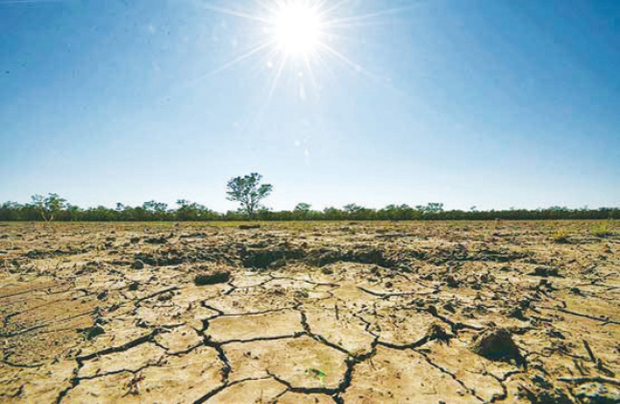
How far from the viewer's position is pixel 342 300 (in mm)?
2762

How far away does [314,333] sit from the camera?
2.10m

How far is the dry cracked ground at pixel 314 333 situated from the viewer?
1466mm

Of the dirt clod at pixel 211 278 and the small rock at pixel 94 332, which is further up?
the dirt clod at pixel 211 278

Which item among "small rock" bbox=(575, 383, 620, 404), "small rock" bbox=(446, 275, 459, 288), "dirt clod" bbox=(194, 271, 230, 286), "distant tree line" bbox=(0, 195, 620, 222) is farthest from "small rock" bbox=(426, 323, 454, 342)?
"distant tree line" bbox=(0, 195, 620, 222)

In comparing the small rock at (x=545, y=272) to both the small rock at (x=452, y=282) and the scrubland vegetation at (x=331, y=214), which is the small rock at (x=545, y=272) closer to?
the small rock at (x=452, y=282)

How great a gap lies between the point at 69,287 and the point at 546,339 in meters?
4.23

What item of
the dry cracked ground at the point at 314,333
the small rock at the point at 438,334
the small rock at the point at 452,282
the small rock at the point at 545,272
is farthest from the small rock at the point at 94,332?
the small rock at the point at 545,272

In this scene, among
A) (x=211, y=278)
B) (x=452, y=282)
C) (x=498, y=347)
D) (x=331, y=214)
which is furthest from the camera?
(x=331, y=214)

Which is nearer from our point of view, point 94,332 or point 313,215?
point 94,332

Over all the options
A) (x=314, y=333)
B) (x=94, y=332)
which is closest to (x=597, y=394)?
(x=314, y=333)

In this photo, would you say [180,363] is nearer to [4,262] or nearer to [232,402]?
[232,402]

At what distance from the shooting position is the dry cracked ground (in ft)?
4.81

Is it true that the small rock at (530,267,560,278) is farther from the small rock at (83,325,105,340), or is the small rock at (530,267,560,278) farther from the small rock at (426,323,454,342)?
the small rock at (83,325,105,340)

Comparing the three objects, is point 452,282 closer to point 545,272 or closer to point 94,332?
point 545,272
